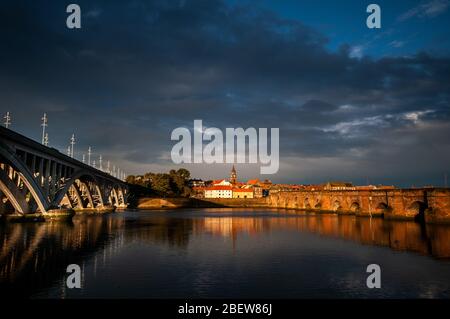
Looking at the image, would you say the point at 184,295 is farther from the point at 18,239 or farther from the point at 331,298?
the point at 18,239

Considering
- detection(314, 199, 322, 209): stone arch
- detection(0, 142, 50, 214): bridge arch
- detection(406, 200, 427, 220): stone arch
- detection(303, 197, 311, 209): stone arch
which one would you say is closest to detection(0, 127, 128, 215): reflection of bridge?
detection(0, 142, 50, 214): bridge arch

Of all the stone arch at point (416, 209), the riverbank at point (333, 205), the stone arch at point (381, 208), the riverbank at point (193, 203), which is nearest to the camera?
the riverbank at point (333, 205)

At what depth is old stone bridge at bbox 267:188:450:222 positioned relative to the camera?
50.0 metres

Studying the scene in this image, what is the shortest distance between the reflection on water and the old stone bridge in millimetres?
10924


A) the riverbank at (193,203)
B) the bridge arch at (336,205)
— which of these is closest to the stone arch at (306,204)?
the bridge arch at (336,205)

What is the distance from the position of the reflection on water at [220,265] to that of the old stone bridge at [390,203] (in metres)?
10.9

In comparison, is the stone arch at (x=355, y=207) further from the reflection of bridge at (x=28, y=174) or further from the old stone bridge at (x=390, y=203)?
the reflection of bridge at (x=28, y=174)

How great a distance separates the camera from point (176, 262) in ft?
83.1

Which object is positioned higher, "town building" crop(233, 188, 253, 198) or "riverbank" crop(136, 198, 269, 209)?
"town building" crop(233, 188, 253, 198)

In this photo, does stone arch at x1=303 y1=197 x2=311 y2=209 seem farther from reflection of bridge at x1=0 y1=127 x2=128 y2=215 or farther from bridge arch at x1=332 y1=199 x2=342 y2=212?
reflection of bridge at x1=0 y1=127 x2=128 y2=215

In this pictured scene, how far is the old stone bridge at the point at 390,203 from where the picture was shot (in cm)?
5000

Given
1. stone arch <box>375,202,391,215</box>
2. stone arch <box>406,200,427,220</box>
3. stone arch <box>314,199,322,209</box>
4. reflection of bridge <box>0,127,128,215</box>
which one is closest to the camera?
reflection of bridge <box>0,127,128,215</box>

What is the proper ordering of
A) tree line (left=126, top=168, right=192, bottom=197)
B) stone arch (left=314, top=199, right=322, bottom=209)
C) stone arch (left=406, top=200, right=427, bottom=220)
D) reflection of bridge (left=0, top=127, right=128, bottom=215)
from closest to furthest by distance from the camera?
reflection of bridge (left=0, top=127, right=128, bottom=215) < stone arch (left=406, top=200, right=427, bottom=220) < stone arch (left=314, top=199, right=322, bottom=209) < tree line (left=126, top=168, right=192, bottom=197)
